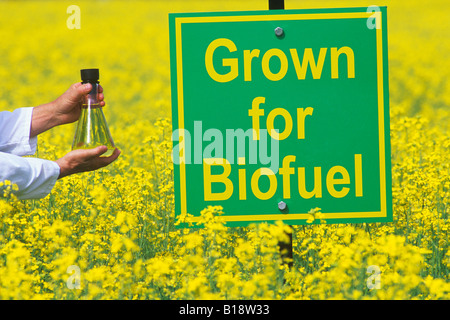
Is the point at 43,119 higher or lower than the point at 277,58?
lower

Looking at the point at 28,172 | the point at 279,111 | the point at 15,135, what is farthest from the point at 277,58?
the point at 15,135

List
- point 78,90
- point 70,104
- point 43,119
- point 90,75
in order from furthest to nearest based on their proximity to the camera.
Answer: point 43,119 → point 70,104 → point 78,90 → point 90,75

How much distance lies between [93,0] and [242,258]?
33.0 m

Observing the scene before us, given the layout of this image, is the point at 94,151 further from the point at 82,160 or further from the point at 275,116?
the point at 275,116

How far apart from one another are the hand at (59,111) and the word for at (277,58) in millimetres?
755

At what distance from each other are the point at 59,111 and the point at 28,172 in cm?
56

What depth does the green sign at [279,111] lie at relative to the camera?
9.70 feet

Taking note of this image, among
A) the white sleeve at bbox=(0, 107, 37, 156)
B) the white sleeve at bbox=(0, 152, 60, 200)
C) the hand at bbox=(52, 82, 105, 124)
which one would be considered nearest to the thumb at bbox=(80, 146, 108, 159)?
the white sleeve at bbox=(0, 152, 60, 200)

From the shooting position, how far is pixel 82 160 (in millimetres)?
2986

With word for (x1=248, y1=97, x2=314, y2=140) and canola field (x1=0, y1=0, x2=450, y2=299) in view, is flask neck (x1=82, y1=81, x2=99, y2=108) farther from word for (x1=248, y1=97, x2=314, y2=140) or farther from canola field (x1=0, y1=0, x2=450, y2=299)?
word for (x1=248, y1=97, x2=314, y2=140)

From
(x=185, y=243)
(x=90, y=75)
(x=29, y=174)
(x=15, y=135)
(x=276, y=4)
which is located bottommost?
(x=185, y=243)

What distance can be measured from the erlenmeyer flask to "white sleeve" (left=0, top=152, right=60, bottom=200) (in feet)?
0.54

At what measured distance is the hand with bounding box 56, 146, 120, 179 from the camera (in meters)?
2.96

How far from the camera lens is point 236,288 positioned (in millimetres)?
2643
